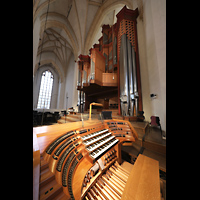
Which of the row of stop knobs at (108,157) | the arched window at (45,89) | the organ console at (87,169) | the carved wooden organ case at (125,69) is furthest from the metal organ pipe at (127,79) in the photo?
the arched window at (45,89)

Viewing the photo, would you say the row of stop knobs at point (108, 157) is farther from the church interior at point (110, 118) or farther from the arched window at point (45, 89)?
the arched window at point (45, 89)

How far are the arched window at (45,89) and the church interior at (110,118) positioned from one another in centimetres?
493

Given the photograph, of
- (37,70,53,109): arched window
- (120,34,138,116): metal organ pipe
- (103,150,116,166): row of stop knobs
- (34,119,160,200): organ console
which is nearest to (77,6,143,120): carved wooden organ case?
(120,34,138,116): metal organ pipe

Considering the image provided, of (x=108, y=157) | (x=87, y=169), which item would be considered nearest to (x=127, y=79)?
(x=108, y=157)

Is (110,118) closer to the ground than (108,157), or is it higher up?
higher up

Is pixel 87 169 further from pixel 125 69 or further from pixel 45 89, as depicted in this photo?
pixel 45 89

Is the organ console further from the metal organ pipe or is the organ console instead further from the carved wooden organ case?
the carved wooden organ case

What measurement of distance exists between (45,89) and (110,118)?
11.3 metres

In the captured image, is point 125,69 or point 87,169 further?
point 125,69

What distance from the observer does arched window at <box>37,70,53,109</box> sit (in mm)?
9956

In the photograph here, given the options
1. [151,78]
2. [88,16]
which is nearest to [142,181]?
[151,78]

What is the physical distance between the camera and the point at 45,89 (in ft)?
33.8
